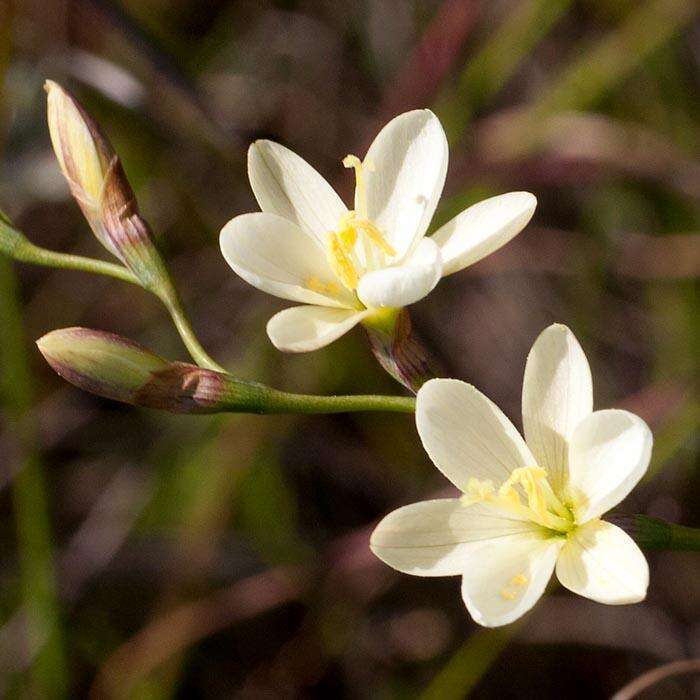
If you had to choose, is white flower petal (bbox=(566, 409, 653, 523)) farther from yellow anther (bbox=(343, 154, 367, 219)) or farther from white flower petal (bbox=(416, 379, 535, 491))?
yellow anther (bbox=(343, 154, 367, 219))

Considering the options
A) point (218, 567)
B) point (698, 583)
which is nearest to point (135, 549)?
point (218, 567)

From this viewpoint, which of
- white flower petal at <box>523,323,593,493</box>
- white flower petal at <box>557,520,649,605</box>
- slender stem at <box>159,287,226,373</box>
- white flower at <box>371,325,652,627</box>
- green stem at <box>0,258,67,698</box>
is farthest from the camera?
green stem at <box>0,258,67,698</box>

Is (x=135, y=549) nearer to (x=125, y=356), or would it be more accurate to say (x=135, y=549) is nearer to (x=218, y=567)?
(x=218, y=567)

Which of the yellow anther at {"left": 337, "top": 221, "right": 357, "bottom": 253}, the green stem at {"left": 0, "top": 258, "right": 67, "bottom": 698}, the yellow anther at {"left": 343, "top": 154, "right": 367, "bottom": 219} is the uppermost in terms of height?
the yellow anther at {"left": 343, "top": 154, "right": 367, "bottom": 219}

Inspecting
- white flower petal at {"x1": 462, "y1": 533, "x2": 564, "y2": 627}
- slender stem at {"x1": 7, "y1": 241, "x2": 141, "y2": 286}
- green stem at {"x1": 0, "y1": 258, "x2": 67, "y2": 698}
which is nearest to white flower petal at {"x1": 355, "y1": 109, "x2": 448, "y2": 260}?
slender stem at {"x1": 7, "y1": 241, "x2": 141, "y2": 286}

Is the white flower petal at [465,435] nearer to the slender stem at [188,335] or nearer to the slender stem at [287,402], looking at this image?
the slender stem at [287,402]

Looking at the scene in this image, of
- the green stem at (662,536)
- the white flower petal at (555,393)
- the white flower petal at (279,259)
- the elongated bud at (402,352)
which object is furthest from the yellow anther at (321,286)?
the green stem at (662,536)
